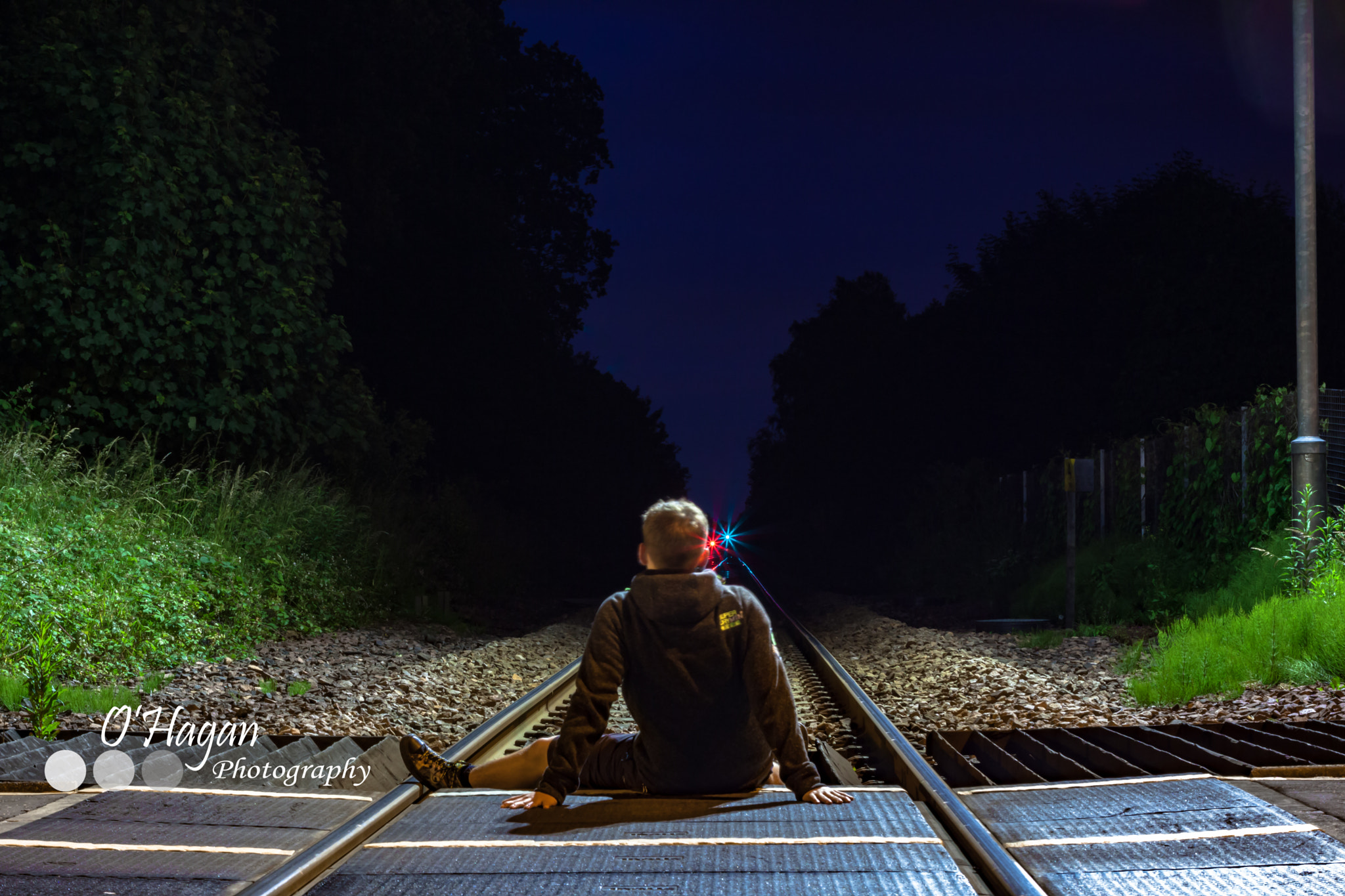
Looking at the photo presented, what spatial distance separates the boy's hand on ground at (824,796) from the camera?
14.4 feet

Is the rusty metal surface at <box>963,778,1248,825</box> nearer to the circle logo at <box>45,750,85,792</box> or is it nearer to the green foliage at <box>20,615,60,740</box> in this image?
the circle logo at <box>45,750,85,792</box>

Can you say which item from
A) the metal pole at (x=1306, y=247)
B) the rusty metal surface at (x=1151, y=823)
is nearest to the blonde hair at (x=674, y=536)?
the rusty metal surface at (x=1151, y=823)

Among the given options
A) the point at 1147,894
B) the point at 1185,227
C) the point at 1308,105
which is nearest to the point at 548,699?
the point at 1147,894

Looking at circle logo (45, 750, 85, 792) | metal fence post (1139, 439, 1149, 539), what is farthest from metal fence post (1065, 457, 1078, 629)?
circle logo (45, 750, 85, 792)

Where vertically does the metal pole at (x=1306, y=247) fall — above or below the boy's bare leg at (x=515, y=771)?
above

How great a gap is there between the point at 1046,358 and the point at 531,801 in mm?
37892

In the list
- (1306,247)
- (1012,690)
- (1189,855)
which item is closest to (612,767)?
(1189,855)

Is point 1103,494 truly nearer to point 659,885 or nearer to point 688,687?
point 688,687

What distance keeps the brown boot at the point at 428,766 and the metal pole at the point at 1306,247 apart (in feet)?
28.6

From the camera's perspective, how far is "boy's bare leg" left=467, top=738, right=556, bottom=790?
4969mm

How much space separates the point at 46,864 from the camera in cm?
380

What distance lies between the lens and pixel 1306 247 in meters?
10.8

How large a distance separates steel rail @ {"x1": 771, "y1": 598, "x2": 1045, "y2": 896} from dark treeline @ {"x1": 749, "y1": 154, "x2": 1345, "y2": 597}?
15811mm

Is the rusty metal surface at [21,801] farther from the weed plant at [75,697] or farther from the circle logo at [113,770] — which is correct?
the weed plant at [75,697]
